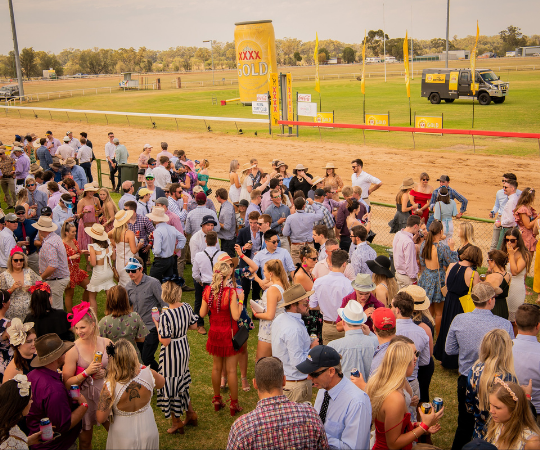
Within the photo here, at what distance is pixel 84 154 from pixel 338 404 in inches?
625

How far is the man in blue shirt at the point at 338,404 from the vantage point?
3615 millimetres

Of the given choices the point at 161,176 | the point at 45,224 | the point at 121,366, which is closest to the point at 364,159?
the point at 161,176

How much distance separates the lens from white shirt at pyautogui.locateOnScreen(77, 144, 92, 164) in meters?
17.3

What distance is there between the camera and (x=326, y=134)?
29703 mm

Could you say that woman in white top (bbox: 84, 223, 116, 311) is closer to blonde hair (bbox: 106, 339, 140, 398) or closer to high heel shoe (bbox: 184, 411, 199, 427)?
high heel shoe (bbox: 184, 411, 199, 427)

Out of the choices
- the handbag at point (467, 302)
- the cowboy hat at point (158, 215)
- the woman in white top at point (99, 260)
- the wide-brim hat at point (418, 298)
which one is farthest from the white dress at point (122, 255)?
the handbag at point (467, 302)

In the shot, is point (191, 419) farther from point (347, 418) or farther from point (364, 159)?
point (364, 159)

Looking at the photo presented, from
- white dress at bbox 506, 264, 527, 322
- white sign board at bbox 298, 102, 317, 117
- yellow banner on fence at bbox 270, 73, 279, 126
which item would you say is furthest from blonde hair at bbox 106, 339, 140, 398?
white sign board at bbox 298, 102, 317, 117

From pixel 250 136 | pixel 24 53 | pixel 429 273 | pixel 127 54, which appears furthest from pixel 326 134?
pixel 127 54

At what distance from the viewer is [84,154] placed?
57.2ft

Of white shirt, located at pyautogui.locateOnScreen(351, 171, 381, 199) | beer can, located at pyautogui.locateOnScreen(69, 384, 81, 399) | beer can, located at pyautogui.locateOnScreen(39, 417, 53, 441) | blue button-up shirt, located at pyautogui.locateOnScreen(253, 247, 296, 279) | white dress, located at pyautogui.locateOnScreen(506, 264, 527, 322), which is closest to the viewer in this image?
beer can, located at pyautogui.locateOnScreen(39, 417, 53, 441)

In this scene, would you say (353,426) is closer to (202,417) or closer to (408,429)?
(408,429)

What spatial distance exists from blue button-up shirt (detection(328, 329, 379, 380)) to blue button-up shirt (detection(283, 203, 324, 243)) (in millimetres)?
4039

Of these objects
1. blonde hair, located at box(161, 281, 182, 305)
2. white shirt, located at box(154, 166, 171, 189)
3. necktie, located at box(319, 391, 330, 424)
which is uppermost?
white shirt, located at box(154, 166, 171, 189)
